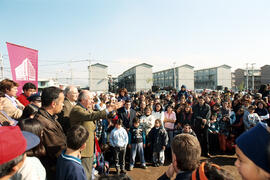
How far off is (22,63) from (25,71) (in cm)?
21

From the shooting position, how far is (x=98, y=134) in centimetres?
528

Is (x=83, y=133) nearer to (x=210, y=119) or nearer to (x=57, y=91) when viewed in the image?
(x=57, y=91)

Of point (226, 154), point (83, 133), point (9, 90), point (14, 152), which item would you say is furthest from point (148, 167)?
point (14, 152)

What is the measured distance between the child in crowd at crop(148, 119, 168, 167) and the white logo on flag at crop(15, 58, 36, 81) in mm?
3940

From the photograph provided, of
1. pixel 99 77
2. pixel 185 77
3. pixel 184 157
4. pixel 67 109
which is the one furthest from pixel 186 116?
pixel 185 77

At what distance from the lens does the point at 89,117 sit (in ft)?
8.50

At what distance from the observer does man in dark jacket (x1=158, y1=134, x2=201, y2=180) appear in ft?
4.98

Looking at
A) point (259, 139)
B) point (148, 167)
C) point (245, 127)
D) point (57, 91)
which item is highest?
point (57, 91)

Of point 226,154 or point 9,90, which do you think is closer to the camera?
point 9,90

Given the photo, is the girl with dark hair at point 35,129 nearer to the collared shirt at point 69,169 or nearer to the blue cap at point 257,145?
the collared shirt at point 69,169

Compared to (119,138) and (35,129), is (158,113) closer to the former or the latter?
(119,138)

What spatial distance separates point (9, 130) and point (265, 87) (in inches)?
466

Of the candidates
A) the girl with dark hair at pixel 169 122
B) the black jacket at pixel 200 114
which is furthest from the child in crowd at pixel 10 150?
the black jacket at pixel 200 114

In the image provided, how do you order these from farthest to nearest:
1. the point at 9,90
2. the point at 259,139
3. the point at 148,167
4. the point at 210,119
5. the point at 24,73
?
the point at 210,119, the point at 148,167, the point at 24,73, the point at 9,90, the point at 259,139
